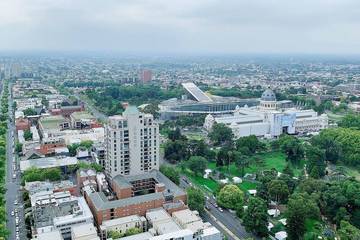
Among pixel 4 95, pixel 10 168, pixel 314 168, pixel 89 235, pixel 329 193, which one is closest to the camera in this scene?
pixel 89 235

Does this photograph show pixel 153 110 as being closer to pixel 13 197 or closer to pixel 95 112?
pixel 95 112

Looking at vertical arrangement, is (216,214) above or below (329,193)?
below

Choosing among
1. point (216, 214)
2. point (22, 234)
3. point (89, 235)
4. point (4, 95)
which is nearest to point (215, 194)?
point (216, 214)

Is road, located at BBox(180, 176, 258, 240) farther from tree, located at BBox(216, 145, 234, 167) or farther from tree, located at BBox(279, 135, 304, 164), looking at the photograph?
tree, located at BBox(279, 135, 304, 164)

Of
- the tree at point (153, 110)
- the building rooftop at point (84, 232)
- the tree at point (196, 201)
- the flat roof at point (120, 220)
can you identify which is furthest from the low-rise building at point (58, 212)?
the tree at point (153, 110)

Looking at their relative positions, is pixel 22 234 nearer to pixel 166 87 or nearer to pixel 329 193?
pixel 329 193

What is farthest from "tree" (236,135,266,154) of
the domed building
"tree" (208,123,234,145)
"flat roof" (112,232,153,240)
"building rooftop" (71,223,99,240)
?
"building rooftop" (71,223,99,240)

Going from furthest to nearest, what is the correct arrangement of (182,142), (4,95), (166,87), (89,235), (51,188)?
(166,87)
(4,95)
(182,142)
(51,188)
(89,235)
